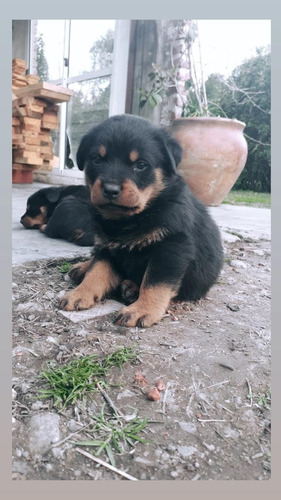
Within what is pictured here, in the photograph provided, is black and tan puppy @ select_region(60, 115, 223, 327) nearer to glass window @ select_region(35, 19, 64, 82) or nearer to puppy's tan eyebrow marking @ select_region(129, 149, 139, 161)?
puppy's tan eyebrow marking @ select_region(129, 149, 139, 161)

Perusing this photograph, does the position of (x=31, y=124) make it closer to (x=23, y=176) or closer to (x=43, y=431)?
(x=23, y=176)

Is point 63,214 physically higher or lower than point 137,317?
higher

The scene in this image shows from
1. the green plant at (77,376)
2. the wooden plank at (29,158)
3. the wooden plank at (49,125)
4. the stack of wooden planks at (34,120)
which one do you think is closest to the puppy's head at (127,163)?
the green plant at (77,376)

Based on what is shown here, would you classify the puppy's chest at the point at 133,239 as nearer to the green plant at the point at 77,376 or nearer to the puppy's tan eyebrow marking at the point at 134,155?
the puppy's tan eyebrow marking at the point at 134,155

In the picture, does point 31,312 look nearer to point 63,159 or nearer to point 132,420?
point 132,420

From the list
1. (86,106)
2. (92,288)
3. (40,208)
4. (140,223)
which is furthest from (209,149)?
(92,288)
